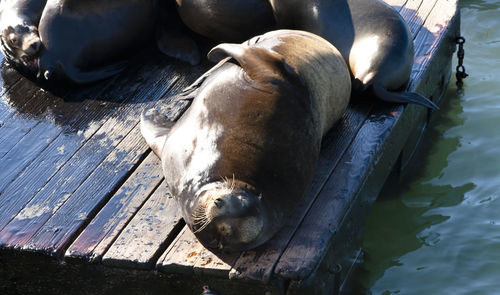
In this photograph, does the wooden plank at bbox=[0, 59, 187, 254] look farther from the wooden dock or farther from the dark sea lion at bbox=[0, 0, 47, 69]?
the dark sea lion at bbox=[0, 0, 47, 69]

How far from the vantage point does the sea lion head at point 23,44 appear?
457 cm

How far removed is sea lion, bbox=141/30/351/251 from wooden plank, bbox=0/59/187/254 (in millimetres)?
514

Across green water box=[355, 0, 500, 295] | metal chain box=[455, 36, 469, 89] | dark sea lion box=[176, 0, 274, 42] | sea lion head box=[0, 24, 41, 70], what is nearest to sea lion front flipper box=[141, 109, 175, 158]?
dark sea lion box=[176, 0, 274, 42]

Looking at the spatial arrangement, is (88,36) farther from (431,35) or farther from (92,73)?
(431,35)

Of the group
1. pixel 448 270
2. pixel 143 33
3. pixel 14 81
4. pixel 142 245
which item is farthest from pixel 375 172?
pixel 14 81

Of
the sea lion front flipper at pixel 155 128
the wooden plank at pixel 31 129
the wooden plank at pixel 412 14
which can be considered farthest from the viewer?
the wooden plank at pixel 412 14

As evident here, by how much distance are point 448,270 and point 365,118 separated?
982 millimetres

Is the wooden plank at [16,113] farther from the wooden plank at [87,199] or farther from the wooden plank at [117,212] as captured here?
the wooden plank at [117,212]

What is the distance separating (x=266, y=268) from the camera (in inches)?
117

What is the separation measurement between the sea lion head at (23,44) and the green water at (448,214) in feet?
7.97

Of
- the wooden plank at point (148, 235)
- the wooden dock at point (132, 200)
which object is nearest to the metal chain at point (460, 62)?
the wooden dock at point (132, 200)

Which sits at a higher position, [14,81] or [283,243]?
[283,243]

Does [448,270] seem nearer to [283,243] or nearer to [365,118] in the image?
[365,118]

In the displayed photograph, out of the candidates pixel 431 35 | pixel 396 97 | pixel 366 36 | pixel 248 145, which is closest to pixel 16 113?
pixel 248 145
